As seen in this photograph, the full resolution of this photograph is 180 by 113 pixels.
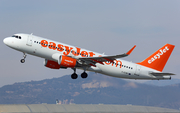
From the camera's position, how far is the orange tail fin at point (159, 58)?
178 ft

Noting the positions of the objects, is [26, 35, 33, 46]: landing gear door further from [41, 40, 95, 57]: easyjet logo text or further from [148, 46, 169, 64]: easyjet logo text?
[148, 46, 169, 64]: easyjet logo text

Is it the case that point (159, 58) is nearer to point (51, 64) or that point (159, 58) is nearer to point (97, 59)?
point (97, 59)

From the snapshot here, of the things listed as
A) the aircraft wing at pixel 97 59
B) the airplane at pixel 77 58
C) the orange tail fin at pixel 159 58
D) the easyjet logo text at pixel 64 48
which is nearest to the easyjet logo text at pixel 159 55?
the orange tail fin at pixel 159 58

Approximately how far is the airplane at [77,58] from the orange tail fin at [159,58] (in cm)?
25

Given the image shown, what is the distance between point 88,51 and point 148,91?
126 metres

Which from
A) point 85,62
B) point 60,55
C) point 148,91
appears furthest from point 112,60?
point 148,91

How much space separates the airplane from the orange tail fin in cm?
25

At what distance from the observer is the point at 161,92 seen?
176m

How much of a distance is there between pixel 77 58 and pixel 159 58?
17.0 metres

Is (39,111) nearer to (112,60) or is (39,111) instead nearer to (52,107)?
(52,107)

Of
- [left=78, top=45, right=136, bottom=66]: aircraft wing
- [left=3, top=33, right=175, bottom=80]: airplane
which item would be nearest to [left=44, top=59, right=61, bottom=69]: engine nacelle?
[left=3, top=33, right=175, bottom=80]: airplane

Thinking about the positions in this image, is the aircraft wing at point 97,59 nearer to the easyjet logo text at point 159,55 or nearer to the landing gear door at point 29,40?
the landing gear door at point 29,40

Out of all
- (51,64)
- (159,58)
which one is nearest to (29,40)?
(51,64)

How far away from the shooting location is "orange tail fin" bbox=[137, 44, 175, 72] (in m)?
54.3
